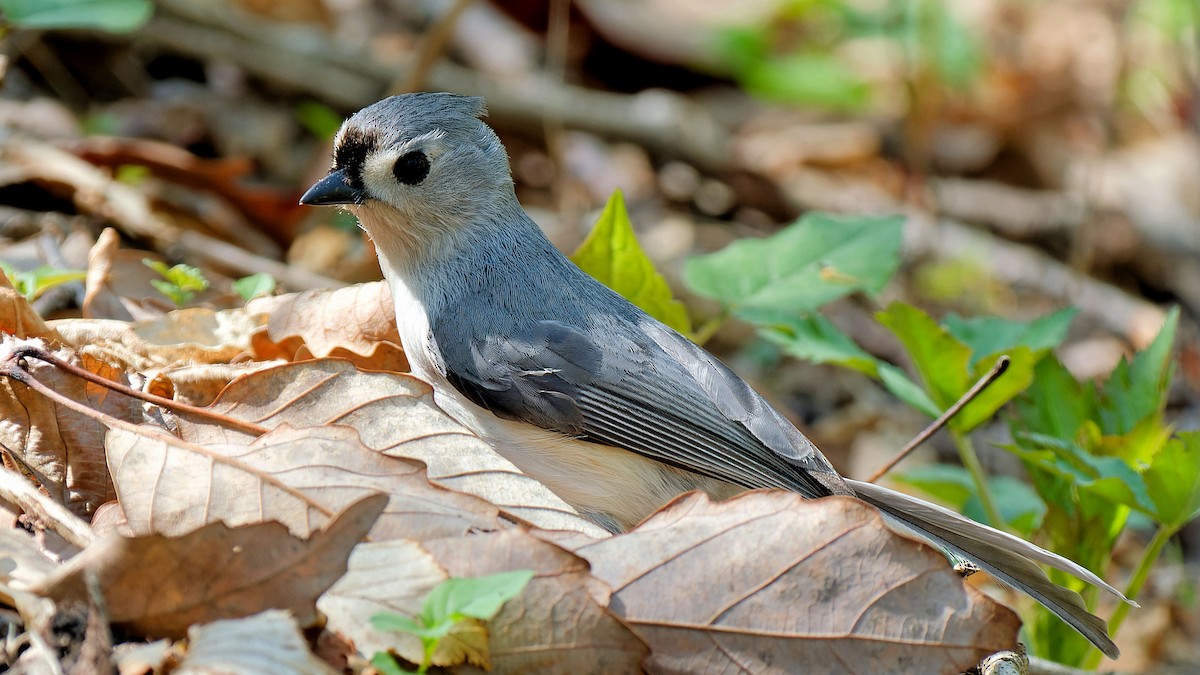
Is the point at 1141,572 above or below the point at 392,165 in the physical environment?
below

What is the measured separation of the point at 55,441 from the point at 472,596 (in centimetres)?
94

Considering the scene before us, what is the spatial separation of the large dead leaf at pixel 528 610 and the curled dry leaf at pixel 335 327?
0.88 metres

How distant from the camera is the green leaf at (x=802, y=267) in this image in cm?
301

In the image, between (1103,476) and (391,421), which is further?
(1103,476)

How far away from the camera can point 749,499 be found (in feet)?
6.31

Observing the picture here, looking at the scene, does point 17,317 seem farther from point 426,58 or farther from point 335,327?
point 426,58

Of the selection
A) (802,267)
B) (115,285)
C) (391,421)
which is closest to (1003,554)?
(802,267)

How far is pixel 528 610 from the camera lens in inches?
69.4

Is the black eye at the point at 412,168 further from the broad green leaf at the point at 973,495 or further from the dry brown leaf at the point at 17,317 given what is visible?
the broad green leaf at the point at 973,495

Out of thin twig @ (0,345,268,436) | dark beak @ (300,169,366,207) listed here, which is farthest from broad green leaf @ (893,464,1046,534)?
thin twig @ (0,345,268,436)

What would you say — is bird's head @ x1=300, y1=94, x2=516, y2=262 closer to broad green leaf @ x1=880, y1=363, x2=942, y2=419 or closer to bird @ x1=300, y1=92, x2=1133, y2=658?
bird @ x1=300, y1=92, x2=1133, y2=658

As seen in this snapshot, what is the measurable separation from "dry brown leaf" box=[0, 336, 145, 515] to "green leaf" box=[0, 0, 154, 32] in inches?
44.8

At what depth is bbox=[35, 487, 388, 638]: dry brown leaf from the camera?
65.3 inches

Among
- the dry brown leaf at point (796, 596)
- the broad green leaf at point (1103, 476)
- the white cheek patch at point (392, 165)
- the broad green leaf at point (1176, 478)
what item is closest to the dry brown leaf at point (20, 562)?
the dry brown leaf at point (796, 596)
